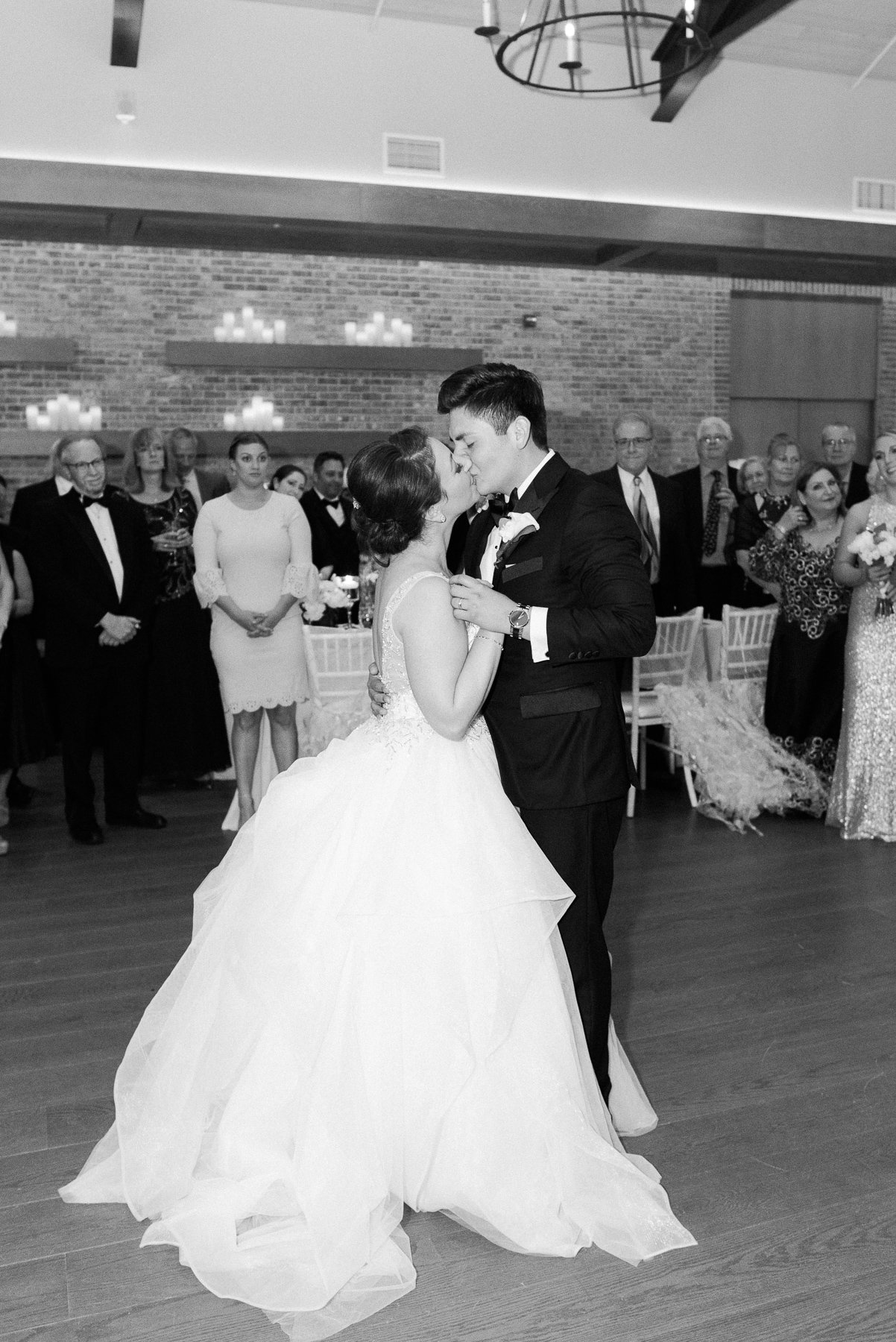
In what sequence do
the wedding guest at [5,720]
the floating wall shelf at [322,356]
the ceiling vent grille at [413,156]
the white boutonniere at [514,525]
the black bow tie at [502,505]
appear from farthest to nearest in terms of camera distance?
the floating wall shelf at [322,356] < the ceiling vent grille at [413,156] < the wedding guest at [5,720] < the black bow tie at [502,505] < the white boutonniere at [514,525]

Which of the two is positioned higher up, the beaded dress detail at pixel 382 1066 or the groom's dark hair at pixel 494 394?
the groom's dark hair at pixel 494 394

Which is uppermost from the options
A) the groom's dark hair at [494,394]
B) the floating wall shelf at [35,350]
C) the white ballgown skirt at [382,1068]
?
the floating wall shelf at [35,350]

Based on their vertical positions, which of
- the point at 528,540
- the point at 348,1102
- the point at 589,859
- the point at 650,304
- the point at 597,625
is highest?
the point at 650,304

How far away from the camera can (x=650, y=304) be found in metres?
10.9

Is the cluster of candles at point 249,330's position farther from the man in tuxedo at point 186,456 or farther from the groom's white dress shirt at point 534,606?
the groom's white dress shirt at point 534,606

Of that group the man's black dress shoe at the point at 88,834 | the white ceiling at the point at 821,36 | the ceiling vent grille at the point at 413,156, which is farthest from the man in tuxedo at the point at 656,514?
the white ceiling at the point at 821,36

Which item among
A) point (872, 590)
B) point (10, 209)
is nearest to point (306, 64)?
point (10, 209)

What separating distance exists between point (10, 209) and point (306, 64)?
203 cm

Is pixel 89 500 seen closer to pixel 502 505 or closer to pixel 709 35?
pixel 502 505

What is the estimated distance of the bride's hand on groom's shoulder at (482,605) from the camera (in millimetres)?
2281

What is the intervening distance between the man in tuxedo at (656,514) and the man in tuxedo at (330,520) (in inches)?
68.8

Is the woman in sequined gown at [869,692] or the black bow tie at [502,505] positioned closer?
the black bow tie at [502,505]

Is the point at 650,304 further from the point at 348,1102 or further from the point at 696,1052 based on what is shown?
the point at 348,1102

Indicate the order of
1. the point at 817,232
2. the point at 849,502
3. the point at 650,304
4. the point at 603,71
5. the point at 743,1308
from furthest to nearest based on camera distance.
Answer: the point at 650,304 → the point at 817,232 → the point at 603,71 → the point at 849,502 → the point at 743,1308
